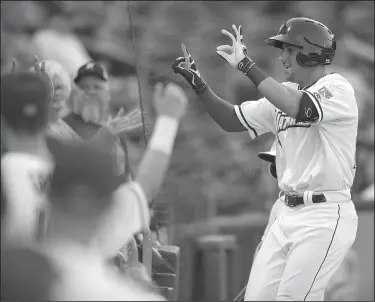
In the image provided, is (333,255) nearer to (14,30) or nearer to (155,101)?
(155,101)

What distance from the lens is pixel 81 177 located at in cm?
326

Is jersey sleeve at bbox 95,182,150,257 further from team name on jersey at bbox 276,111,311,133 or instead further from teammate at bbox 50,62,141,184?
teammate at bbox 50,62,141,184

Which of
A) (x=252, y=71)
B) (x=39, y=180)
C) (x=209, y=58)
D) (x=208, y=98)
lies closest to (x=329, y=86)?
(x=252, y=71)

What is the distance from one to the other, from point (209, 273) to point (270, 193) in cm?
136

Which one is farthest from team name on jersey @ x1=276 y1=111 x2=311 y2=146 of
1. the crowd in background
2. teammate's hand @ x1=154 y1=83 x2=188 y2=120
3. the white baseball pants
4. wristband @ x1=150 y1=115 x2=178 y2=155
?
the crowd in background

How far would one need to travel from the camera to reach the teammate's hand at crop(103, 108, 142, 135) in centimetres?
674

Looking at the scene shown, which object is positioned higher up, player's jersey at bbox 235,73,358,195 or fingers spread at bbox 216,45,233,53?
fingers spread at bbox 216,45,233,53

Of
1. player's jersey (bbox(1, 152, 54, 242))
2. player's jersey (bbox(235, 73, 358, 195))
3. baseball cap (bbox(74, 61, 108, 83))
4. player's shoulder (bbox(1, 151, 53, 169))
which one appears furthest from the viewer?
baseball cap (bbox(74, 61, 108, 83))

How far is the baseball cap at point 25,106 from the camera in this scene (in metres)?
4.10

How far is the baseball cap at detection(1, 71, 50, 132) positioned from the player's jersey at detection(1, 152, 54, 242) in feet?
0.53

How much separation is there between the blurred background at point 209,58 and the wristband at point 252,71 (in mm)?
4013

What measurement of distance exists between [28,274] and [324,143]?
2.28 metres

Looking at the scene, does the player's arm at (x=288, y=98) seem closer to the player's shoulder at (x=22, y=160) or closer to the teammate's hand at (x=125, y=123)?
the player's shoulder at (x=22, y=160)

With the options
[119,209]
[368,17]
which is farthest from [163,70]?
[119,209]
